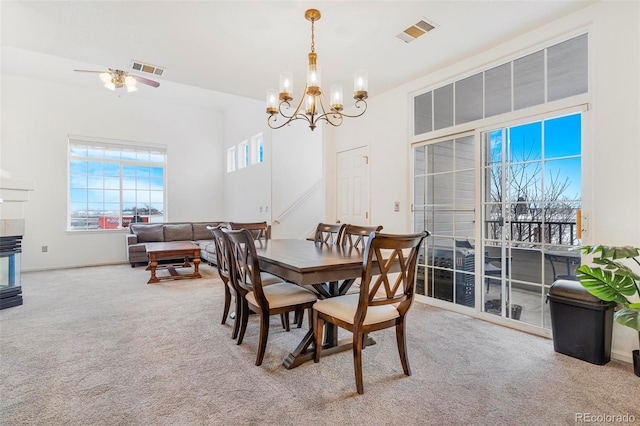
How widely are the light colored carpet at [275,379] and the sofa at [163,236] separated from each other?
308cm

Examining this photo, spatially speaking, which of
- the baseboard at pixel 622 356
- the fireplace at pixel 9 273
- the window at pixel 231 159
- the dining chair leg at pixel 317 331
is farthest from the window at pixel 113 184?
the baseboard at pixel 622 356

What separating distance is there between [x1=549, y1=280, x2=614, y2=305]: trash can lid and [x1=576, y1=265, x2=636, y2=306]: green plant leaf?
16 centimetres

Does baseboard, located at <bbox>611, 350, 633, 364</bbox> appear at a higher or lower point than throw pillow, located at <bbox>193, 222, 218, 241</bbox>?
lower

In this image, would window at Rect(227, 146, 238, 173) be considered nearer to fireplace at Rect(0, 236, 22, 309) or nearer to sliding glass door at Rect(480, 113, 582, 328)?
fireplace at Rect(0, 236, 22, 309)

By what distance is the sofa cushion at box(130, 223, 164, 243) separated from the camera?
678 centimetres

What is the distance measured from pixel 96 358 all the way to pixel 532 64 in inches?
173

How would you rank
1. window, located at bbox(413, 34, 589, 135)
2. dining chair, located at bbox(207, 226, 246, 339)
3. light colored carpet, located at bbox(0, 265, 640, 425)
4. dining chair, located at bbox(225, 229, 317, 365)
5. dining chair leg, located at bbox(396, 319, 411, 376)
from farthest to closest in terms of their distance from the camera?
window, located at bbox(413, 34, 589, 135), dining chair, located at bbox(207, 226, 246, 339), dining chair, located at bbox(225, 229, 317, 365), dining chair leg, located at bbox(396, 319, 411, 376), light colored carpet, located at bbox(0, 265, 640, 425)

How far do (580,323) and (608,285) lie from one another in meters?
0.44

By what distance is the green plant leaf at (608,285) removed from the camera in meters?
2.06

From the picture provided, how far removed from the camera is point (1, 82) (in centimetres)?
582

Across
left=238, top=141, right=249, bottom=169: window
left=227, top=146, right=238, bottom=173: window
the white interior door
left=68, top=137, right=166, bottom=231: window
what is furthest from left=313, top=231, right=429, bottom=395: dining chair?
left=68, top=137, right=166, bottom=231: window

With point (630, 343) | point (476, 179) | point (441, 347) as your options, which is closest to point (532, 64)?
point (476, 179)

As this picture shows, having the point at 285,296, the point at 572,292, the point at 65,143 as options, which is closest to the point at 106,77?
the point at 65,143

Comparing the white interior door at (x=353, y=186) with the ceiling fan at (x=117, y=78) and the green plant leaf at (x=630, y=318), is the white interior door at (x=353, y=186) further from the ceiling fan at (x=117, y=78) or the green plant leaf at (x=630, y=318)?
the ceiling fan at (x=117, y=78)
